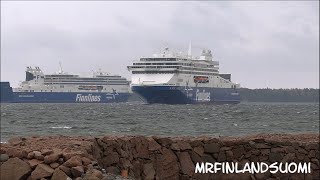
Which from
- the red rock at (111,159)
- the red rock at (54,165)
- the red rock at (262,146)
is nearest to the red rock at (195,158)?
the red rock at (262,146)

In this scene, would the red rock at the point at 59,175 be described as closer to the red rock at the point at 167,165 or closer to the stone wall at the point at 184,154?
the stone wall at the point at 184,154

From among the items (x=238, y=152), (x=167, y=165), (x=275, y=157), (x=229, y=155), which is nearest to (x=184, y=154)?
(x=167, y=165)

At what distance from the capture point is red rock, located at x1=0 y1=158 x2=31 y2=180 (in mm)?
7277

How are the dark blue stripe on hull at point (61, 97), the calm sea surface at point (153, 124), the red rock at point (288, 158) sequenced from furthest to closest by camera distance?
the dark blue stripe on hull at point (61, 97), the calm sea surface at point (153, 124), the red rock at point (288, 158)

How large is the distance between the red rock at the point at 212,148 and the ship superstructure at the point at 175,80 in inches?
3111

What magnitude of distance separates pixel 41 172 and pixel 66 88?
363 feet

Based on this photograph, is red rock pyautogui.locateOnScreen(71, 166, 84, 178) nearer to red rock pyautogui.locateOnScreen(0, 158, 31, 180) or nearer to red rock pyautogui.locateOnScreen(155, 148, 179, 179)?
red rock pyautogui.locateOnScreen(0, 158, 31, 180)

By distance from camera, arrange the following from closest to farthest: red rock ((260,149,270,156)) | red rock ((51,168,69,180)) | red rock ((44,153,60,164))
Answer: red rock ((51,168,69,180))
red rock ((44,153,60,164))
red rock ((260,149,270,156))

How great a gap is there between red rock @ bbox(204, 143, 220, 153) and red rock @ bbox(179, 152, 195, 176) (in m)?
0.41

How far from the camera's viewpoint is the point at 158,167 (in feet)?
35.0

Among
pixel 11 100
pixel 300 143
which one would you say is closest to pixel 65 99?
pixel 11 100

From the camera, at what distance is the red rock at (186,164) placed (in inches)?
425

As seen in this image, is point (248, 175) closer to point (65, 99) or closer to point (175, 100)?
point (175, 100)

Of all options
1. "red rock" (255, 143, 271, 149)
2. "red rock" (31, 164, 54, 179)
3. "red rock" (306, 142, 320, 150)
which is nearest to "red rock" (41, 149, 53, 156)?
"red rock" (31, 164, 54, 179)
